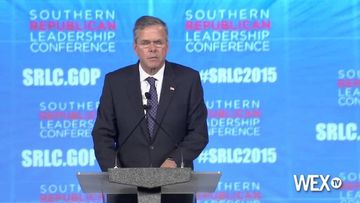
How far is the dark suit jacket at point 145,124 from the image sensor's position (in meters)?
3.33

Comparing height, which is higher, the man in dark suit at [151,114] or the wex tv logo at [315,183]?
the man in dark suit at [151,114]

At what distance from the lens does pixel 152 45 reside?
3.25m

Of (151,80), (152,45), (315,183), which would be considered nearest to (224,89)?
(315,183)

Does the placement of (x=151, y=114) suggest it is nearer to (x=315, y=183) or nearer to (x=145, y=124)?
(x=145, y=124)

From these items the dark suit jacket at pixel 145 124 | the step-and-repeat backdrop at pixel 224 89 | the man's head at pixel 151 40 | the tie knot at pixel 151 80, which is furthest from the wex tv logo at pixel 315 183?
the man's head at pixel 151 40

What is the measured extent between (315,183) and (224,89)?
880 millimetres

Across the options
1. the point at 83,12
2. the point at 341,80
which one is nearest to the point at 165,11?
the point at 83,12

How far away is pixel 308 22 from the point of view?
5.23 meters

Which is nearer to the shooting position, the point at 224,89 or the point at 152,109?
the point at 152,109

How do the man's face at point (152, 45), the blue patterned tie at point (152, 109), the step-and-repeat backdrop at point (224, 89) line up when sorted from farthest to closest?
the step-and-repeat backdrop at point (224, 89)
the blue patterned tie at point (152, 109)
the man's face at point (152, 45)

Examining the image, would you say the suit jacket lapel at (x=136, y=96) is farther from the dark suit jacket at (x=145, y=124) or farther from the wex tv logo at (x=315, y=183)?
the wex tv logo at (x=315, y=183)

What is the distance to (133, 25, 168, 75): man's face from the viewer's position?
324 cm

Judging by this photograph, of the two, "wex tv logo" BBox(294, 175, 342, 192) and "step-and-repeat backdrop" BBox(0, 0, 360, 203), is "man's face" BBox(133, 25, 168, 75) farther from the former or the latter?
"wex tv logo" BBox(294, 175, 342, 192)

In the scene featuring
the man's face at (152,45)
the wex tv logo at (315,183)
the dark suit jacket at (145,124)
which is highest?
the man's face at (152,45)
